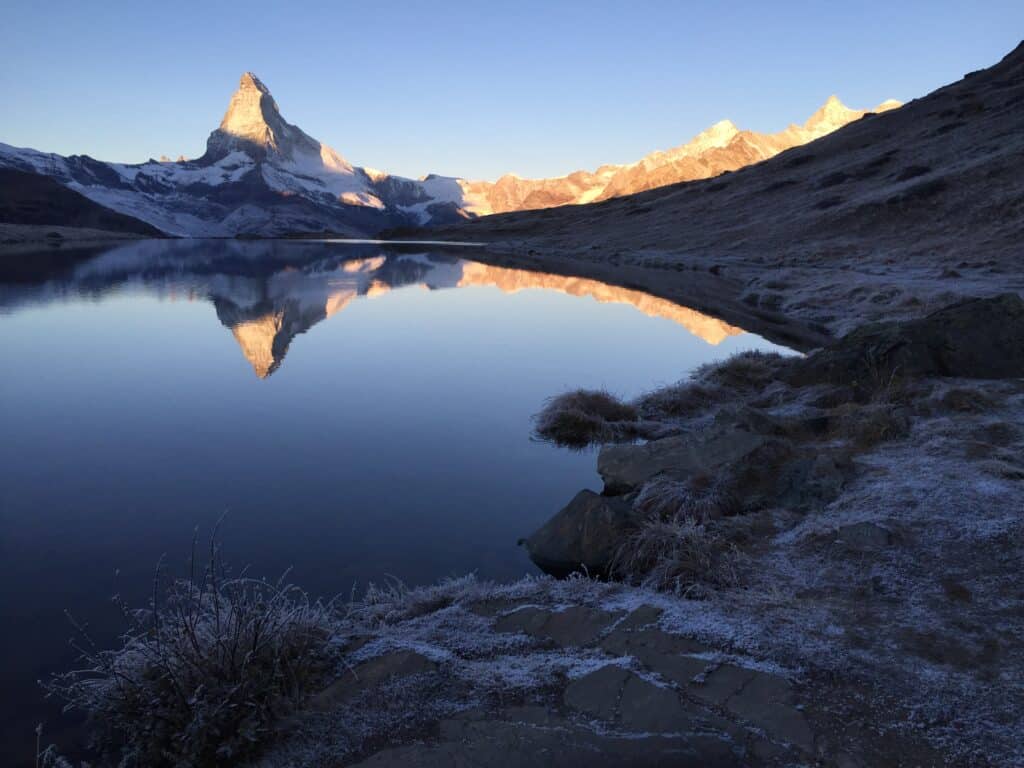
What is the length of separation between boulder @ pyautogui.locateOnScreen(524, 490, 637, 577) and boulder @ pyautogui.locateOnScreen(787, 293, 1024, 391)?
8.34 m

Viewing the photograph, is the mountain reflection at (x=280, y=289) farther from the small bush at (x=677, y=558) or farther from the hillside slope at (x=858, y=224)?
the small bush at (x=677, y=558)

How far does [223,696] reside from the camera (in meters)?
4.81

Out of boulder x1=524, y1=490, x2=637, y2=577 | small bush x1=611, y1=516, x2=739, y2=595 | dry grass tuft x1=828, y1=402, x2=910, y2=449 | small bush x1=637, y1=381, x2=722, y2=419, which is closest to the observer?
small bush x1=611, y1=516, x2=739, y2=595

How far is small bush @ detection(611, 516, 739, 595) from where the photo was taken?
7.07 meters

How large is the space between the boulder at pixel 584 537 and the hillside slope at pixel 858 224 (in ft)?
73.8

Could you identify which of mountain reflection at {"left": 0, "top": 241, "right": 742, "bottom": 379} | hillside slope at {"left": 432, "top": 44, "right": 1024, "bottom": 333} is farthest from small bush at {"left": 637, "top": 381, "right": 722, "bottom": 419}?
hillside slope at {"left": 432, "top": 44, "right": 1024, "bottom": 333}

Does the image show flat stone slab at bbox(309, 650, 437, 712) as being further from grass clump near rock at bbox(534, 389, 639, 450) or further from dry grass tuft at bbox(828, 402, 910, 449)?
dry grass tuft at bbox(828, 402, 910, 449)

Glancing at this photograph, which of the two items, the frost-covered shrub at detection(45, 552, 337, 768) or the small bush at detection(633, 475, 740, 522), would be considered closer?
the frost-covered shrub at detection(45, 552, 337, 768)

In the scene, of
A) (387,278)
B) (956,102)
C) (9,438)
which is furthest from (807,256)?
(956,102)

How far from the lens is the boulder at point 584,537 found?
27.0ft

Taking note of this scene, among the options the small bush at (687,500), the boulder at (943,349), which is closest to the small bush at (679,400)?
the boulder at (943,349)

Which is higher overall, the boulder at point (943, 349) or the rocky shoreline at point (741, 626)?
the boulder at point (943, 349)

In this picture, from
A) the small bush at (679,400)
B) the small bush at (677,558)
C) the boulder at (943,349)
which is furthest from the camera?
the small bush at (679,400)

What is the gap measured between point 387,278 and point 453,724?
58064 millimetres
